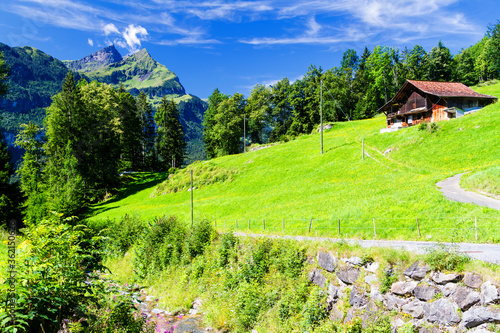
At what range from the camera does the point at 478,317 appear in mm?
8461

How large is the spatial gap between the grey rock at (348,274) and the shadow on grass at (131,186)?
50.7 m

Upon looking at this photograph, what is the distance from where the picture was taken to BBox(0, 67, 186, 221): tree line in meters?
41.7

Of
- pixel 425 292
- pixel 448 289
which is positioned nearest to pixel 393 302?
pixel 425 292

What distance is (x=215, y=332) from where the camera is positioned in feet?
52.1

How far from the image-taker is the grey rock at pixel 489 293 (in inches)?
332

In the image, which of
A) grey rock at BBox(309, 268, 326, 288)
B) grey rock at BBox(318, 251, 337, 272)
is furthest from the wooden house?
grey rock at BBox(309, 268, 326, 288)

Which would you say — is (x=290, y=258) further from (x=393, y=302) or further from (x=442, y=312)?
(x=442, y=312)

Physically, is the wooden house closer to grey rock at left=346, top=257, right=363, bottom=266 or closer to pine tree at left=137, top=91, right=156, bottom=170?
grey rock at left=346, top=257, right=363, bottom=266

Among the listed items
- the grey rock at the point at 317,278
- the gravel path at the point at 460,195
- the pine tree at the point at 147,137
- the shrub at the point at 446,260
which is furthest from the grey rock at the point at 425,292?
the pine tree at the point at 147,137

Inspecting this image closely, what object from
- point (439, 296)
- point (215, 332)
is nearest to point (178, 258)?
point (215, 332)

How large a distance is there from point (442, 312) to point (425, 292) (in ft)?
2.66

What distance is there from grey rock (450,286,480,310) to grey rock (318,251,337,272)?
211 inches

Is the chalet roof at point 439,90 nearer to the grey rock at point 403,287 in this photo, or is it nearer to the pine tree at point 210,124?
the grey rock at point 403,287

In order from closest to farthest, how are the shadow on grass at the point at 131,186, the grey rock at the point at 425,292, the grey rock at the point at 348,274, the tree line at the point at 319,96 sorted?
1. the grey rock at the point at 425,292
2. the grey rock at the point at 348,274
3. the shadow on grass at the point at 131,186
4. the tree line at the point at 319,96
